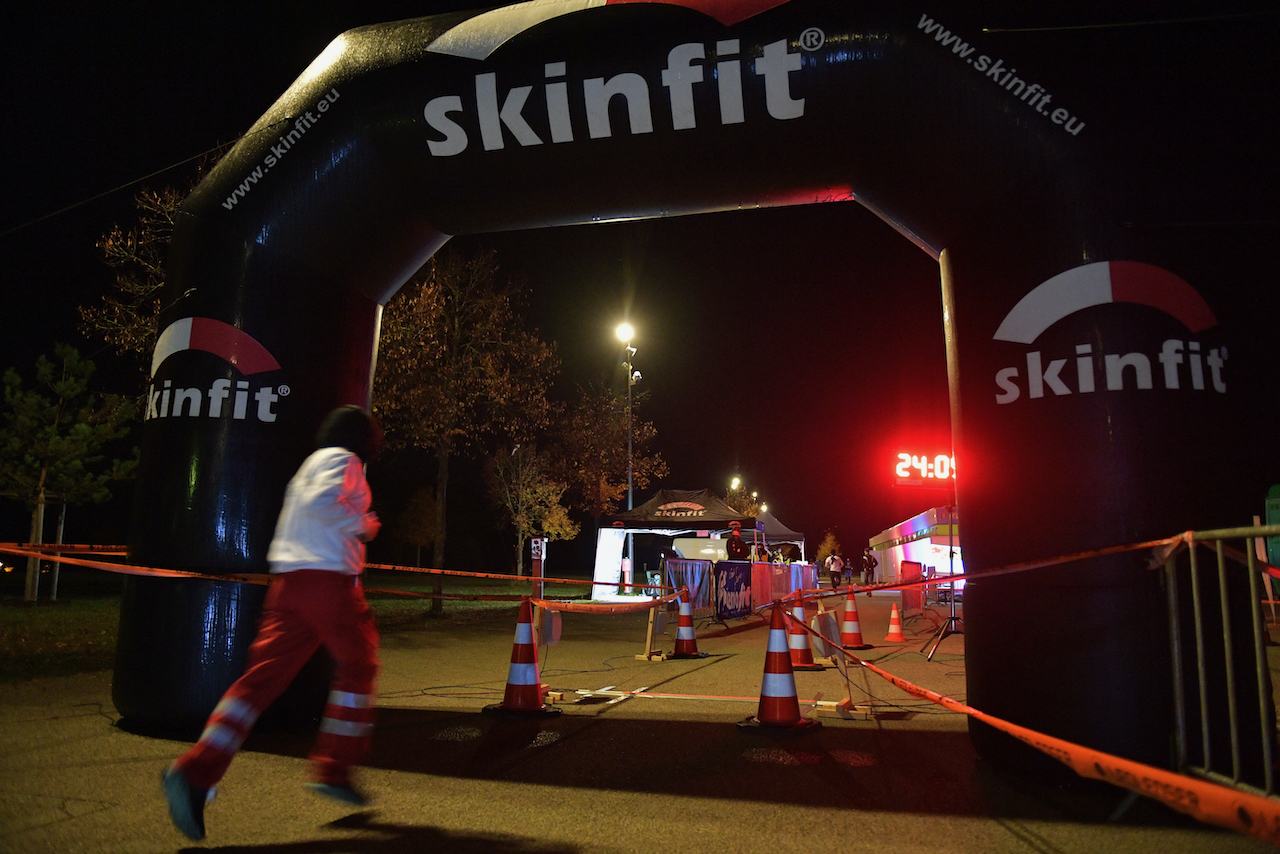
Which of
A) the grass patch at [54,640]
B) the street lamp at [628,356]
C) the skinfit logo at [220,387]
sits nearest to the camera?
the skinfit logo at [220,387]

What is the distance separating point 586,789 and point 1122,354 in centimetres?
357

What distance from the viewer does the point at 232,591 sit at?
5.10 metres

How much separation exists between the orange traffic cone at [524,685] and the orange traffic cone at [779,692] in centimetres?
156

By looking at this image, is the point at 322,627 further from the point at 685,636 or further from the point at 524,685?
the point at 685,636

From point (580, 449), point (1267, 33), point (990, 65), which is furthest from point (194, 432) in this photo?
point (580, 449)

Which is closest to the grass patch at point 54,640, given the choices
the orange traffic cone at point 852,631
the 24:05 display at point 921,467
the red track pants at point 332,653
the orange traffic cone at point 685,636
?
the red track pants at point 332,653

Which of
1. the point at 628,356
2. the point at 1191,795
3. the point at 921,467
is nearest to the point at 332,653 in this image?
the point at 1191,795

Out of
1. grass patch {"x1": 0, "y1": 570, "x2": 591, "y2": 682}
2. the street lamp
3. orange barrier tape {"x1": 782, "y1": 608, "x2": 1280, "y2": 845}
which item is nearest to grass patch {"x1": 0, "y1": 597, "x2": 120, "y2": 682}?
grass patch {"x1": 0, "y1": 570, "x2": 591, "y2": 682}

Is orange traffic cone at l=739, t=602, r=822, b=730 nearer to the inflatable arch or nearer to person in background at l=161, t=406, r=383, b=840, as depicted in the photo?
the inflatable arch

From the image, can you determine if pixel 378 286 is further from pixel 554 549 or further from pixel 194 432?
pixel 554 549

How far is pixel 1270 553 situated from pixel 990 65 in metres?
20.3

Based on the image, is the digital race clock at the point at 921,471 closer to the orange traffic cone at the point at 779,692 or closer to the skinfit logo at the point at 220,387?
the orange traffic cone at the point at 779,692

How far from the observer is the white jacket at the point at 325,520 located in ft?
11.4

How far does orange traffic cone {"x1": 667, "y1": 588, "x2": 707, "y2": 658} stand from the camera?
10.0 metres
